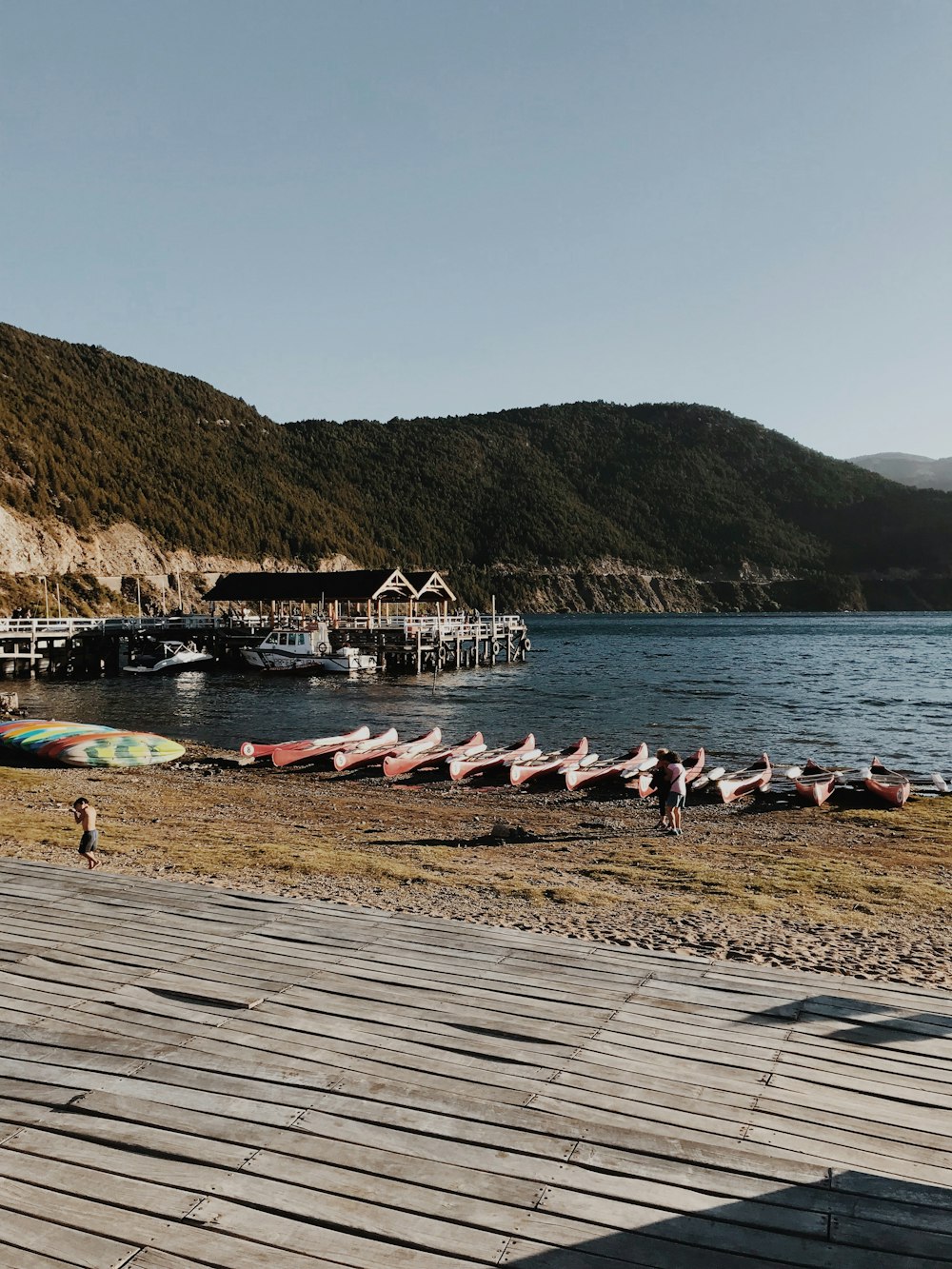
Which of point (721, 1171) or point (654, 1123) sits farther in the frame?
point (654, 1123)

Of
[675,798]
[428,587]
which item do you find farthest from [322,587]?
[675,798]

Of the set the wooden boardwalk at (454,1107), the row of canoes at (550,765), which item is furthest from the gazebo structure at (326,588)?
the wooden boardwalk at (454,1107)

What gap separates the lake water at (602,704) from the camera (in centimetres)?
3359

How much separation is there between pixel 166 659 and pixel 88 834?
178 feet

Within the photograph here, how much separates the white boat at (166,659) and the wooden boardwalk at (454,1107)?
193 ft

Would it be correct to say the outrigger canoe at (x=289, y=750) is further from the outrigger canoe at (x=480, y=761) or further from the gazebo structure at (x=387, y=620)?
the gazebo structure at (x=387, y=620)

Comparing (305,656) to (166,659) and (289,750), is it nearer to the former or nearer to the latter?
(166,659)

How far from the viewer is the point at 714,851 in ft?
52.9

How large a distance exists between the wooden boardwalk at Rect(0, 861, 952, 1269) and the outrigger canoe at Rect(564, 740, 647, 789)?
51.4 feet

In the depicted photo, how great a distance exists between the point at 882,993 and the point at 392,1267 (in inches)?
162

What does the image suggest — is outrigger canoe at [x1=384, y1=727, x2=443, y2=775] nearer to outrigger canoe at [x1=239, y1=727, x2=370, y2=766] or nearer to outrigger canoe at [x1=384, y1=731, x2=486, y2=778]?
outrigger canoe at [x1=384, y1=731, x2=486, y2=778]

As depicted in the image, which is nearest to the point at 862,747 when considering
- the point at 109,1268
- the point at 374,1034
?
the point at 374,1034

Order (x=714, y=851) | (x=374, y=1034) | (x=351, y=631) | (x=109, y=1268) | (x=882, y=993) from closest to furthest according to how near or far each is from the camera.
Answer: (x=109, y=1268) < (x=374, y=1034) < (x=882, y=993) < (x=714, y=851) < (x=351, y=631)

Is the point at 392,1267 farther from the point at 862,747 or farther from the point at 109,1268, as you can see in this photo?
the point at 862,747
